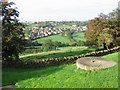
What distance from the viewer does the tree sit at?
99.3 feet

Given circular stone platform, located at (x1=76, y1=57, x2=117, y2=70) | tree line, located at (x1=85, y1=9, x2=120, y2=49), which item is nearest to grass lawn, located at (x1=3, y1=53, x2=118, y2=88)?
circular stone platform, located at (x1=76, y1=57, x2=117, y2=70)

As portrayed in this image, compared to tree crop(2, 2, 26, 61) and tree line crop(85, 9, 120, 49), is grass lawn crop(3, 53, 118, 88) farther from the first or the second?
tree line crop(85, 9, 120, 49)

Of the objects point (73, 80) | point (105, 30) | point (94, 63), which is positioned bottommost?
point (73, 80)

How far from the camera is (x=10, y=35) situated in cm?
3095

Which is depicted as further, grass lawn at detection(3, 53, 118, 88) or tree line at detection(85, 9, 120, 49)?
tree line at detection(85, 9, 120, 49)

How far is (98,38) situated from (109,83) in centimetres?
2666

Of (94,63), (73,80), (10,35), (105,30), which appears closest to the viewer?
(73,80)

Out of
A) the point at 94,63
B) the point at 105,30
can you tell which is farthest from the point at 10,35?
the point at 105,30

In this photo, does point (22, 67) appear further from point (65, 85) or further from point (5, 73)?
point (65, 85)

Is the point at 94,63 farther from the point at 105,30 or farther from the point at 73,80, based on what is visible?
the point at 105,30

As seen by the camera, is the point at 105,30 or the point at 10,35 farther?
the point at 105,30

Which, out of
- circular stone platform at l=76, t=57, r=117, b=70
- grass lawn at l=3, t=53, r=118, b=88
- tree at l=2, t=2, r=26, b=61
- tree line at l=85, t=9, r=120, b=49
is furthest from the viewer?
tree line at l=85, t=9, r=120, b=49

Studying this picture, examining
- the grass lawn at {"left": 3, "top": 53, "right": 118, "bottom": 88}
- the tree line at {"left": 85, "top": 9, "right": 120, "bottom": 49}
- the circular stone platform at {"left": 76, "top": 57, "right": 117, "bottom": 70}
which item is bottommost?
the grass lawn at {"left": 3, "top": 53, "right": 118, "bottom": 88}

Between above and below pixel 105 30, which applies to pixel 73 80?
below
